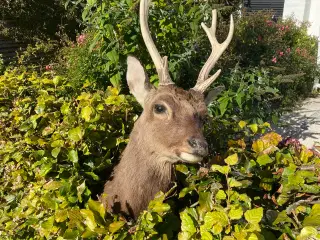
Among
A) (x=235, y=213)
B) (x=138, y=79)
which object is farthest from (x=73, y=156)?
(x=235, y=213)

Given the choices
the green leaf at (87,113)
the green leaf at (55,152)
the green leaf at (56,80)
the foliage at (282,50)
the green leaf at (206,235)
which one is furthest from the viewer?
the foliage at (282,50)

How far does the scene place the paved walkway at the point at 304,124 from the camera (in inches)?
221

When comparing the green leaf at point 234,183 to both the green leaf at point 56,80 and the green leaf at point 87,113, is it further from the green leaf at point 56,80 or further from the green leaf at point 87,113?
the green leaf at point 56,80

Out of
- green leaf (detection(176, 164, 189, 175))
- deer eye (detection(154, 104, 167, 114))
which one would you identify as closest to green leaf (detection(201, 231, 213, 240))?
green leaf (detection(176, 164, 189, 175))


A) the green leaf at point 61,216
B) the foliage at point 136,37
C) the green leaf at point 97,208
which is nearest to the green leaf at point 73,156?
the green leaf at point 61,216

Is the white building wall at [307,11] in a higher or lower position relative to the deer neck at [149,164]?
higher

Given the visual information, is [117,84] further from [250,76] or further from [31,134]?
[250,76]

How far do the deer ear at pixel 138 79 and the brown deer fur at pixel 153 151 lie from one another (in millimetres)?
199

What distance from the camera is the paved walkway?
18.4 feet

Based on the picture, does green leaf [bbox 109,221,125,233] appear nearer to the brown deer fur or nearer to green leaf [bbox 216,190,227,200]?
green leaf [bbox 216,190,227,200]

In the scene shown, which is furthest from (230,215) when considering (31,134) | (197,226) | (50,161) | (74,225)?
(31,134)

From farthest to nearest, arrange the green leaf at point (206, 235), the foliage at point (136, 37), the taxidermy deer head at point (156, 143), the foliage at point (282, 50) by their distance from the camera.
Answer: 1. the foliage at point (282, 50)
2. the foliage at point (136, 37)
3. the taxidermy deer head at point (156, 143)
4. the green leaf at point (206, 235)

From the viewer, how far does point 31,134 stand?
8.59 feet

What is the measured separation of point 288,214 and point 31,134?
6.27 ft
